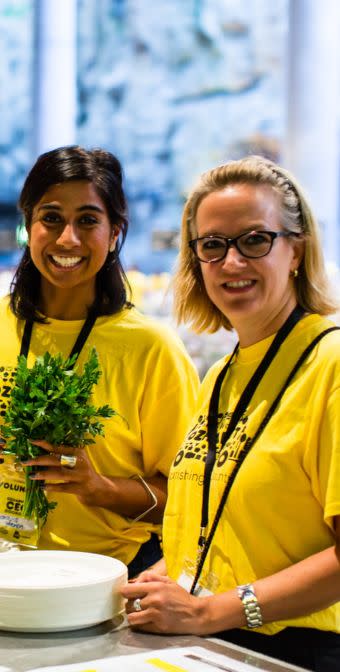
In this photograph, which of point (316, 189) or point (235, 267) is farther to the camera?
point (316, 189)

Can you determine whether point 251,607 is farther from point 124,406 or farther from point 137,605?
point 124,406

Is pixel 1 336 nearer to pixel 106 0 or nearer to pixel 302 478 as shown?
pixel 302 478


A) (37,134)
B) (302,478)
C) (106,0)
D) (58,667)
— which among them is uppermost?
(106,0)

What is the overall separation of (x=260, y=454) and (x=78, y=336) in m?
0.94

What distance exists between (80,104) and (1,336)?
26.4 ft

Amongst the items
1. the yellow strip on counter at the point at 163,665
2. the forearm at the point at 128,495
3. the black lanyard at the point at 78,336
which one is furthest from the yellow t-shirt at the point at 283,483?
the black lanyard at the point at 78,336

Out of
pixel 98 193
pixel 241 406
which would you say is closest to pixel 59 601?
pixel 241 406

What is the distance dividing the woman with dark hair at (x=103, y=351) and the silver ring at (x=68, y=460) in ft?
0.87

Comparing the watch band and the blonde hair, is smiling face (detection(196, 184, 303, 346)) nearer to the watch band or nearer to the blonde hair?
the blonde hair

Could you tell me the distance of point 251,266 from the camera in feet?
6.89

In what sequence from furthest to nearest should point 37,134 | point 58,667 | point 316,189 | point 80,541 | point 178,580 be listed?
point 37,134, point 316,189, point 80,541, point 178,580, point 58,667

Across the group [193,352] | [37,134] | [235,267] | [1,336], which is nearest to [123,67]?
[37,134]

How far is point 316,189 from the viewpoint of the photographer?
5.37 meters

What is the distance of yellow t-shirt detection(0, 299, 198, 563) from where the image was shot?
8.48 ft
